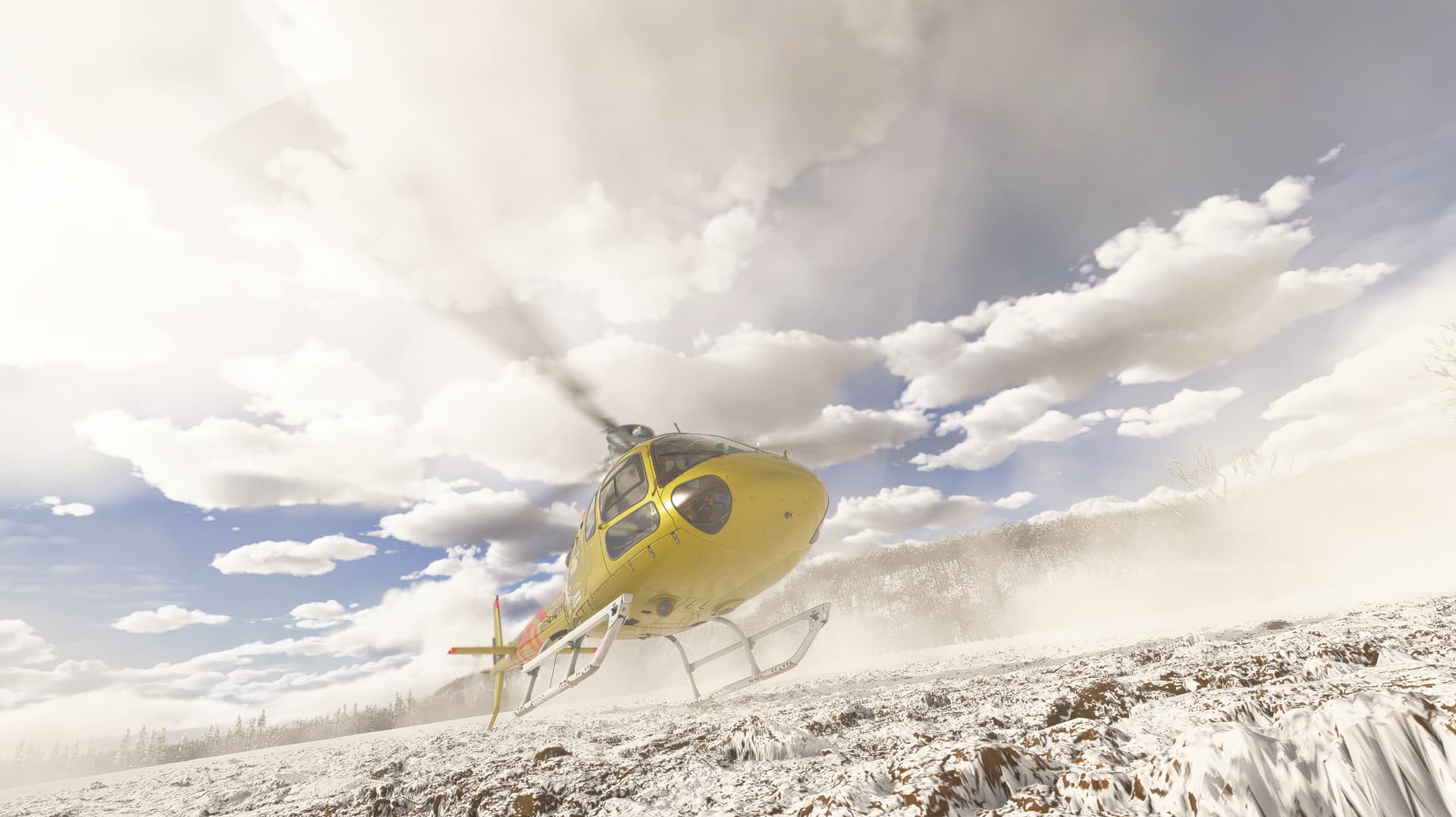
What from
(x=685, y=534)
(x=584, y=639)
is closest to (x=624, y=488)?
(x=685, y=534)

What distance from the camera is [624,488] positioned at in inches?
384

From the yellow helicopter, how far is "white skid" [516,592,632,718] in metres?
0.03

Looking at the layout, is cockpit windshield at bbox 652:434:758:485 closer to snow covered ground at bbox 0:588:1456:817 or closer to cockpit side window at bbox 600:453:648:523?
cockpit side window at bbox 600:453:648:523

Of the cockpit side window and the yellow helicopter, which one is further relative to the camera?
the cockpit side window

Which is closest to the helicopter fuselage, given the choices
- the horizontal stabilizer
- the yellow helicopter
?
the yellow helicopter

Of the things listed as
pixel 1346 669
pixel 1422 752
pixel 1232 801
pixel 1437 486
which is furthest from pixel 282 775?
pixel 1437 486

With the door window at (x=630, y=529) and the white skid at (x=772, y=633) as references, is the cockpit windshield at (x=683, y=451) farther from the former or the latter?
the white skid at (x=772, y=633)

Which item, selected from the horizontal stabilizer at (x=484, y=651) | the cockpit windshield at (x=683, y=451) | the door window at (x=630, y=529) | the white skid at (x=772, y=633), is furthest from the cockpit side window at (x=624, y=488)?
the horizontal stabilizer at (x=484, y=651)

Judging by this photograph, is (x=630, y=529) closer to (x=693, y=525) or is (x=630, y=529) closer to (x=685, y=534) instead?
(x=685, y=534)

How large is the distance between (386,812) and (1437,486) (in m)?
89.3

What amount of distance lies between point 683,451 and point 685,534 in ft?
5.18

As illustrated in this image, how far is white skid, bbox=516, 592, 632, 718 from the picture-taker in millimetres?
9391

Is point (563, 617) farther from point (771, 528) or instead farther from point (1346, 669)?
point (1346, 669)

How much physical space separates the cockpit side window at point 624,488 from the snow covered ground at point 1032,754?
3640 millimetres
